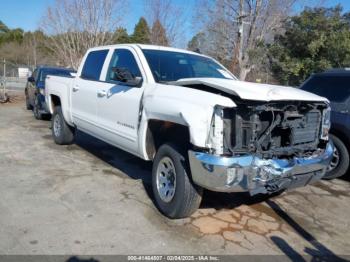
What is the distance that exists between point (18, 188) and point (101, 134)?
1433mm

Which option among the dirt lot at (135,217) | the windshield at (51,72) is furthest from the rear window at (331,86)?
the windshield at (51,72)

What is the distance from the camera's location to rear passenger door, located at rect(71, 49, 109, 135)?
5.85 metres

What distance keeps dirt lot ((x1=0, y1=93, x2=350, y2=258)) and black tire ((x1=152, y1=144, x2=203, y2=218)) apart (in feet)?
0.54

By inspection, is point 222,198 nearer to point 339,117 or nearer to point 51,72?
point 339,117

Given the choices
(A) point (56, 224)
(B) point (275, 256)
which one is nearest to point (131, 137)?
(A) point (56, 224)

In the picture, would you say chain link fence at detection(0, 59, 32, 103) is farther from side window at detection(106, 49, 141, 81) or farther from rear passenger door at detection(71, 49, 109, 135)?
side window at detection(106, 49, 141, 81)

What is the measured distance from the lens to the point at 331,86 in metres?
6.48

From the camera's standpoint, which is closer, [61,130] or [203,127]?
[203,127]

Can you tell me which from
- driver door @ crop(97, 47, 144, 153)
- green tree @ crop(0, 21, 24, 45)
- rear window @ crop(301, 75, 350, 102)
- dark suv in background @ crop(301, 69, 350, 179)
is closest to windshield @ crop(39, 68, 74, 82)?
driver door @ crop(97, 47, 144, 153)

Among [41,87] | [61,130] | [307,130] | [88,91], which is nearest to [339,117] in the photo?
[307,130]

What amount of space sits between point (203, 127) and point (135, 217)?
1446 mm

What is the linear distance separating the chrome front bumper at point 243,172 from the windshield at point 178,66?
1561 mm

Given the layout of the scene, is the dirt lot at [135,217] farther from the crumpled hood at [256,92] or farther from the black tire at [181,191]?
the crumpled hood at [256,92]

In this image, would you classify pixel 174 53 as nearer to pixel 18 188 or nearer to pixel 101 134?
pixel 101 134
